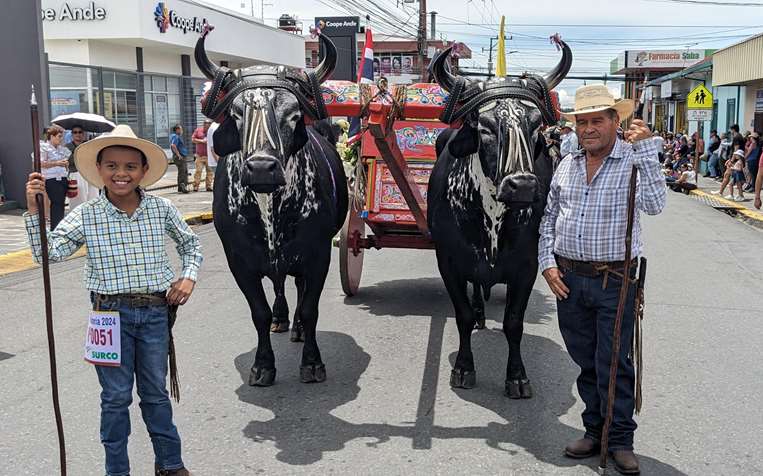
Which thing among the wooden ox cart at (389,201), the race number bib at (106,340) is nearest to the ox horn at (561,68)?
the wooden ox cart at (389,201)

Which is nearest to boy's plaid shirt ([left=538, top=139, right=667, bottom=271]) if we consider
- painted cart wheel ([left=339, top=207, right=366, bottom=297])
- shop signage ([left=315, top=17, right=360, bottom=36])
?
painted cart wheel ([left=339, top=207, right=366, bottom=297])

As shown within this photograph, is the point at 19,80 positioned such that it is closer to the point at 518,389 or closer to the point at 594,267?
the point at 518,389

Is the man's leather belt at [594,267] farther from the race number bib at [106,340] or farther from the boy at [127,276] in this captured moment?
the race number bib at [106,340]

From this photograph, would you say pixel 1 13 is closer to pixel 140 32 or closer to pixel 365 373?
pixel 140 32

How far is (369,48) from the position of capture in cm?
800

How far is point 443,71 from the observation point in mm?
5023

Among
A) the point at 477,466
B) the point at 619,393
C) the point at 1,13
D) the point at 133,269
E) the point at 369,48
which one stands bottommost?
the point at 477,466

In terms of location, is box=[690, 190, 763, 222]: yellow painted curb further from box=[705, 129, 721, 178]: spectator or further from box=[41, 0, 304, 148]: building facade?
box=[41, 0, 304, 148]: building facade

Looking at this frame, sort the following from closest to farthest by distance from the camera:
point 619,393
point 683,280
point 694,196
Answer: point 619,393 → point 683,280 → point 694,196

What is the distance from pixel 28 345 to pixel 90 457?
266 cm

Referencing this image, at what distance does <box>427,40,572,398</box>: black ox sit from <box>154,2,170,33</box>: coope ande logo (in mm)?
22605

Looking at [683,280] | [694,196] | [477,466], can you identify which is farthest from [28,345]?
[694,196]

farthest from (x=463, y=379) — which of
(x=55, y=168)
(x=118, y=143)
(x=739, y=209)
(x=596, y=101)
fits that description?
(x=739, y=209)

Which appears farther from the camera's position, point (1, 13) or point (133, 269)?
point (1, 13)
